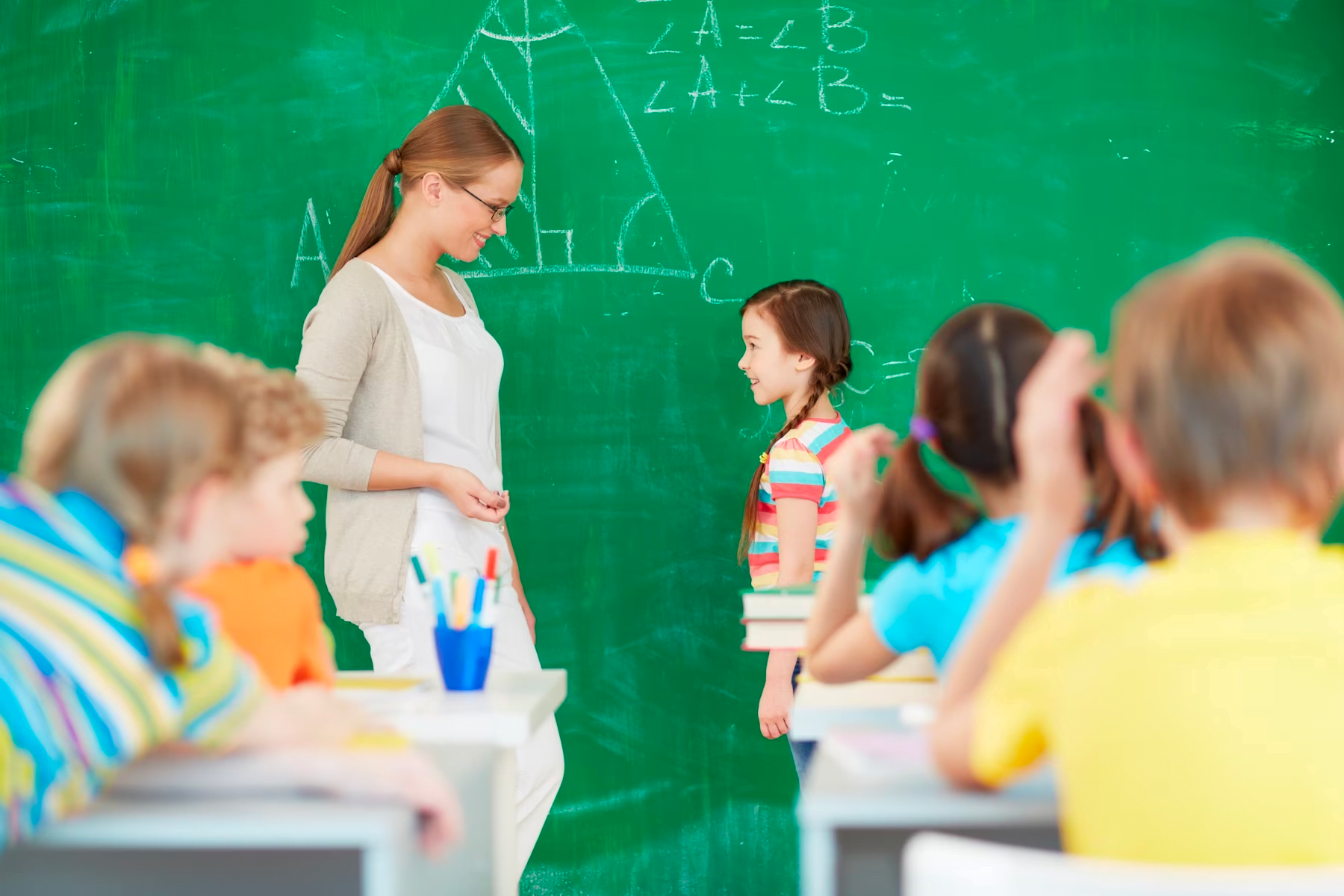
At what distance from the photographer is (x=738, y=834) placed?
9.68 feet

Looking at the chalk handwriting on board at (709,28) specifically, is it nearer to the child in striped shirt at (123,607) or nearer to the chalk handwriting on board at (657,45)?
the chalk handwriting on board at (657,45)

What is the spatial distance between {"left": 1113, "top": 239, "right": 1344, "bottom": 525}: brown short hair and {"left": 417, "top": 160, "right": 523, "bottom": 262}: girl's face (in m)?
1.72

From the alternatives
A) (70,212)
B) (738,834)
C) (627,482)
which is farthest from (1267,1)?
(70,212)

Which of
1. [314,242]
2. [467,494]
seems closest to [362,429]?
[467,494]

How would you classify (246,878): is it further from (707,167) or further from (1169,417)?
(707,167)

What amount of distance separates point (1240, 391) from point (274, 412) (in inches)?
37.7

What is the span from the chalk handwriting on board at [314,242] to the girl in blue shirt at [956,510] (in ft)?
6.03

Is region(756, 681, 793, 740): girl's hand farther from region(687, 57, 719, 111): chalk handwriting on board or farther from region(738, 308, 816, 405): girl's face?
region(687, 57, 719, 111): chalk handwriting on board

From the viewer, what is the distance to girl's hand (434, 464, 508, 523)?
2289mm

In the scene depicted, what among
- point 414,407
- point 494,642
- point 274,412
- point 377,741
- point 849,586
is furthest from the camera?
point 414,407

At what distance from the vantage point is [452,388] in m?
2.43

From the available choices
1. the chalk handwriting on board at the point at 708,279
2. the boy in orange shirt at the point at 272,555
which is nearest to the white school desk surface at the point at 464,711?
the boy in orange shirt at the point at 272,555

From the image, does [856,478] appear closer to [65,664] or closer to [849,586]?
[849,586]

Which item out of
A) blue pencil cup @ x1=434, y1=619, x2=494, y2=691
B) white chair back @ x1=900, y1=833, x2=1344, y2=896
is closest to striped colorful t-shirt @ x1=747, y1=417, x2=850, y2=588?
blue pencil cup @ x1=434, y1=619, x2=494, y2=691
